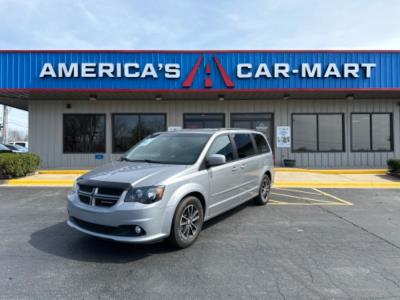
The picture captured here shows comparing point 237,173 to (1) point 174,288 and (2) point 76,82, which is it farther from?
(2) point 76,82

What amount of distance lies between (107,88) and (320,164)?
10.8 meters

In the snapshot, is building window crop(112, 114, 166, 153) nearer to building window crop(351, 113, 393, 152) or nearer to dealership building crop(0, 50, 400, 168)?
dealership building crop(0, 50, 400, 168)

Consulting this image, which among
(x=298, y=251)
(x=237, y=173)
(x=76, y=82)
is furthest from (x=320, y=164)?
(x=76, y=82)

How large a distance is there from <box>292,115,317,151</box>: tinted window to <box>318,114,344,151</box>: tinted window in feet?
0.97

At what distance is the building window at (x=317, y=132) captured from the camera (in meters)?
14.4

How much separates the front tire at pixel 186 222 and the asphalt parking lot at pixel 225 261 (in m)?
0.16

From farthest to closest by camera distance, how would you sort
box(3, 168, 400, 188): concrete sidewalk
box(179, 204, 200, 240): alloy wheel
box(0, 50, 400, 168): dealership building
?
box(0, 50, 400, 168): dealership building < box(3, 168, 400, 188): concrete sidewalk < box(179, 204, 200, 240): alloy wheel

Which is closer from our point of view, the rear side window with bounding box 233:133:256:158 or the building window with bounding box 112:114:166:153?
the rear side window with bounding box 233:133:256:158

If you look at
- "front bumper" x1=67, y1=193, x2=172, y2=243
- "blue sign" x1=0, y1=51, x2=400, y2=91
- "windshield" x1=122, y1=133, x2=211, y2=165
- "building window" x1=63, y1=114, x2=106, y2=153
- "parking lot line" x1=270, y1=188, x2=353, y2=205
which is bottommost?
"parking lot line" x1=270, y1=188, x2=353, y2=205

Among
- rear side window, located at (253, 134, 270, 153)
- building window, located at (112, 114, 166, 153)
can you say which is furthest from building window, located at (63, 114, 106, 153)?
rear side window, located at (253, 134, 270, 153)

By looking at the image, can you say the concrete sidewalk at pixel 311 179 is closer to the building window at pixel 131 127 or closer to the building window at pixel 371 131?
the building window at pixel 371 131

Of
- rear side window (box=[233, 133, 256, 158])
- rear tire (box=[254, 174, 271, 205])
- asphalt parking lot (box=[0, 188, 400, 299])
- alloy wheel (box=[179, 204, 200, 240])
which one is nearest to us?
asphalt parking lot (box=[0, 188, 400, 299])

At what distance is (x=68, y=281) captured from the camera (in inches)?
132

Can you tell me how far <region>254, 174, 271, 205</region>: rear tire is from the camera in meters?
6.93
